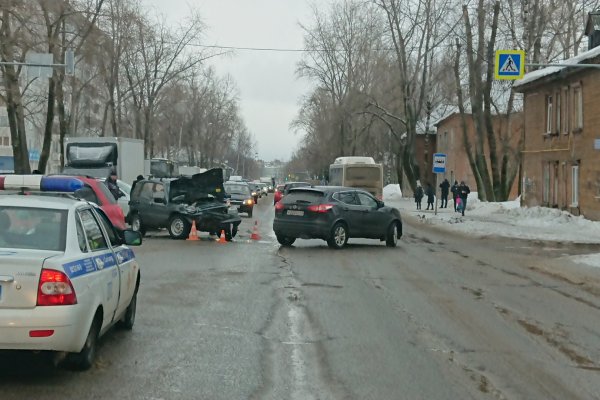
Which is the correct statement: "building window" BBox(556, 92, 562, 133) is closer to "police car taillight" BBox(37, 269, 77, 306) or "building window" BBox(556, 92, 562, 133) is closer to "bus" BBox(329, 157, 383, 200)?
"bus" BBox(329, 157, 383, 200)

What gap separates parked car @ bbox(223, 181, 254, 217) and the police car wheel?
98.0 feet

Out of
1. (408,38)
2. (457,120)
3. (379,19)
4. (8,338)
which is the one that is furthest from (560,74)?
(457,120)

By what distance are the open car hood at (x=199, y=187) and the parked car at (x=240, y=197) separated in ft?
43.5

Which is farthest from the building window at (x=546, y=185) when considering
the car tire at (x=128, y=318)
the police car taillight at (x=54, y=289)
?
the police car taillight at (x=54, y=289)

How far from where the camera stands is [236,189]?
38344 mm

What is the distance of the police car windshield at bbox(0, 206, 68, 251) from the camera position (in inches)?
275

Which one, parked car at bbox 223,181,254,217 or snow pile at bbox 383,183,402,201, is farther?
snow pile at bbox 383,183,402,201

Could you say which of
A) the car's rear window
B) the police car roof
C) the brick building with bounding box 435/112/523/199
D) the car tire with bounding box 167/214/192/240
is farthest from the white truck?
the brick building with bounding box 435/112/523/199

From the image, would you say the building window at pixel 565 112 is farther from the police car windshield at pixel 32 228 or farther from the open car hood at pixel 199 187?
the police car windshield at pixel 32 228

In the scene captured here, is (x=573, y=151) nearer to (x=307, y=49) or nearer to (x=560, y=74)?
(x=560, y=74)

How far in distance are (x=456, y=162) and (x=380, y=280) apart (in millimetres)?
58856

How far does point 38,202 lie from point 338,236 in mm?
14095

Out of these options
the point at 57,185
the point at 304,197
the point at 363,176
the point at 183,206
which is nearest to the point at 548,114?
the point at 363,176

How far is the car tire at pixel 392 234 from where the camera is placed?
73.0 ft
